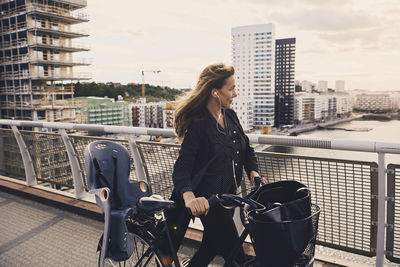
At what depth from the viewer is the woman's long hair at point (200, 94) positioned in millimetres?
2047

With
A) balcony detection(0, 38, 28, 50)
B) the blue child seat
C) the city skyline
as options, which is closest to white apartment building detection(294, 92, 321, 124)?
the city skyline

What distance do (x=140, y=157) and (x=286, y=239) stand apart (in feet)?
9.21

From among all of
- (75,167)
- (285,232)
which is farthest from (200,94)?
(75,167)

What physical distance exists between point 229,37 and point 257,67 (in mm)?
22605

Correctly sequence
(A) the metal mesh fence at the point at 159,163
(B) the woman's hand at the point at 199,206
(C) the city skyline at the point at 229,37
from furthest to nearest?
(C) the city skyline at the point at 229,37 < (A) the metal mesh fence at the point at 159,163 < (B) the woman's hand at the point at 199,206

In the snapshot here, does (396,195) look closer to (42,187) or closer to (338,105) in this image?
(42,187)

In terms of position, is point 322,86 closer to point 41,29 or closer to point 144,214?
point 41,29

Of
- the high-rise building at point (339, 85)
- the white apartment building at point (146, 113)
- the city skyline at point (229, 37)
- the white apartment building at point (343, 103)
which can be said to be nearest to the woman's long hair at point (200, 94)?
the white apartment building at point (343, 103)

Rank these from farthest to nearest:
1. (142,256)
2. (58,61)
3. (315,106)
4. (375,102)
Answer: (315,106)
(58,61)
(375,102)
(142,256)

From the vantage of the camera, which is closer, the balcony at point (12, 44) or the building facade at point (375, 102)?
the building facade at point (375, 102)

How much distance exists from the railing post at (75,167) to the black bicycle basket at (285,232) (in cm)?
390

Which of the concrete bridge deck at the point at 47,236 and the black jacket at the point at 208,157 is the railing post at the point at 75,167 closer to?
the concrete bridge deck at the point at 47,236

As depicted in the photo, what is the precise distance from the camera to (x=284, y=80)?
154000 millimetres

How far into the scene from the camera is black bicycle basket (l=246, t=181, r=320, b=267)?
1.31 m
